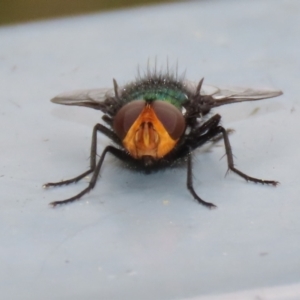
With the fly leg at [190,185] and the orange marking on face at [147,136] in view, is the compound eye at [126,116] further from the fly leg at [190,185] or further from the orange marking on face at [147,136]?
the fly leg at [190,185]

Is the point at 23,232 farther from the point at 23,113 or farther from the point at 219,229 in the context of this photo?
the point at 23,113

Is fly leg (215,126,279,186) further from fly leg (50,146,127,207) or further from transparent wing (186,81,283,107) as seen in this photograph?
fly leg (50,146,127,207)

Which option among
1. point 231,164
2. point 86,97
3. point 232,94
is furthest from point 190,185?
point 86,97

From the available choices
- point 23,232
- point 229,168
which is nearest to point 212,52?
point 229,168

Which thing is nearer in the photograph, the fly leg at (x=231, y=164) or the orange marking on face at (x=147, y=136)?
the orange marking on face at (x=147, y=136)

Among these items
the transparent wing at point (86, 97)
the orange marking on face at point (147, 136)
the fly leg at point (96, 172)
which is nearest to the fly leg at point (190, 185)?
the orange marking on face at point (147, 136)

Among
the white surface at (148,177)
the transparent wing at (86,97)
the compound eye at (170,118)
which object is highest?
the compound eye at (170,118)

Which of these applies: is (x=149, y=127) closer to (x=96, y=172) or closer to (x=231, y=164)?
(x=96, y=172)
